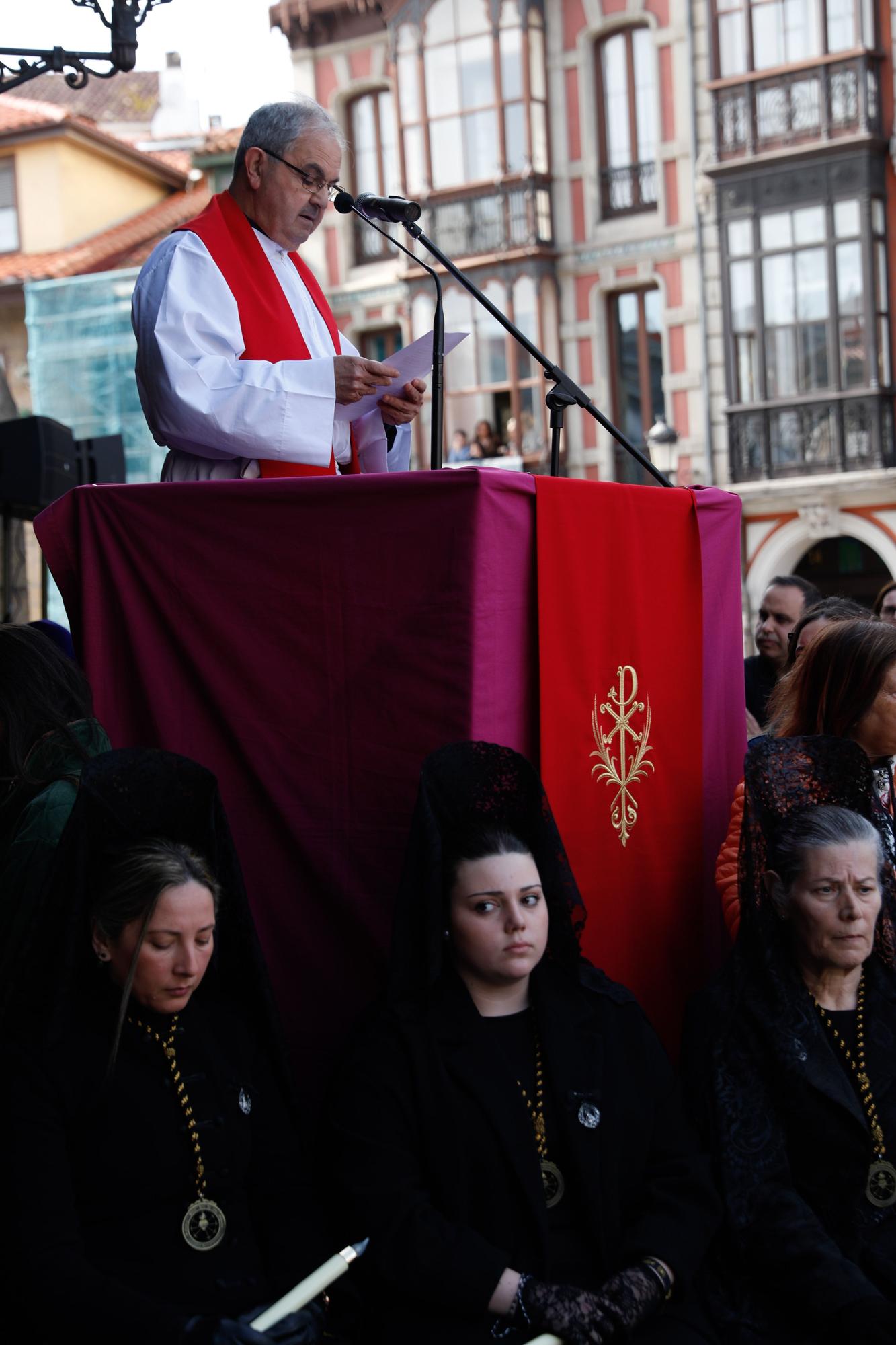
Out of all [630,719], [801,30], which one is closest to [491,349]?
[801,30]

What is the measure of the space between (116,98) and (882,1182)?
2507 cm

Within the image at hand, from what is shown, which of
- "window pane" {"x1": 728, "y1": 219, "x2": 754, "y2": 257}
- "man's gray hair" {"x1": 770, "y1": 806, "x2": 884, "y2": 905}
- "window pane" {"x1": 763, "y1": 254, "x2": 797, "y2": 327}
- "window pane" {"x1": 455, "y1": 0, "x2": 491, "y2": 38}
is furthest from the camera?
"window pane" {"x1": 455, "y1": 0, "x2": 491, "y2": 38}

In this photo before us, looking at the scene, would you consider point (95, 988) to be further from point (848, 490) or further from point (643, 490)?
point (848, 490)

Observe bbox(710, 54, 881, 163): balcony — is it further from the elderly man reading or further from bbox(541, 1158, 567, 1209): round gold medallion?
bbox(541, 1158, 567, 1209): round gold medallion

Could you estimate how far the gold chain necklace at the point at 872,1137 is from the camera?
2648mm

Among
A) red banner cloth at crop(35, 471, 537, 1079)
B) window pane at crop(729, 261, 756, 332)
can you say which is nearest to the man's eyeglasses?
red banner cloth at crop(35, 471, 537, 1079)

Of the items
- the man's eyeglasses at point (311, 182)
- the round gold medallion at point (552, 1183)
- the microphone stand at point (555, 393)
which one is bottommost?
the round gold medallion at point (552, 1183)

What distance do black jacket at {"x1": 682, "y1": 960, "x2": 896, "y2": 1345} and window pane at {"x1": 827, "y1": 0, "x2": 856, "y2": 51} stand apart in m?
14.5

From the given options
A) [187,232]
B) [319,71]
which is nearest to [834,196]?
[319,71]

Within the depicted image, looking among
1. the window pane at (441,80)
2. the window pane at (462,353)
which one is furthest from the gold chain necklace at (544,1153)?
the window pane at (441,80)

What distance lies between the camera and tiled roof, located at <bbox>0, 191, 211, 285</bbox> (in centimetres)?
1889

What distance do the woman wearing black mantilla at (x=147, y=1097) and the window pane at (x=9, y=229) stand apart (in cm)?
1888

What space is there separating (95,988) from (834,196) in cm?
1462

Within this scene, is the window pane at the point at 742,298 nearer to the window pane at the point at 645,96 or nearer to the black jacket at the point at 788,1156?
the window pane at the point at 645,96
